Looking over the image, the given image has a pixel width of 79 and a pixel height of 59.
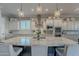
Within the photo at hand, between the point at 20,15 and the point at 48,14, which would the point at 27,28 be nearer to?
the point at 20,15

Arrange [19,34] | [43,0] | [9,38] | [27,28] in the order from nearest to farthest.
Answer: [43,0] < [27,28] < [19,34] < [9,38]

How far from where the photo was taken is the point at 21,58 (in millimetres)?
1015

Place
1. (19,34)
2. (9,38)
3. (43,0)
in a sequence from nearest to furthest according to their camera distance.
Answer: (43,0)
(19,34)
(9,38)

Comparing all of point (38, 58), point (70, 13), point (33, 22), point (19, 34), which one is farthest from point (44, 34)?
point (38, 58)

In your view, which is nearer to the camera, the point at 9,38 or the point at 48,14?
the point at 48,14

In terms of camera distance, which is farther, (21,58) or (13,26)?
(13,26)

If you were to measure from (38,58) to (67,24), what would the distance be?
274 centimetres

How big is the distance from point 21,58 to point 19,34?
246 centimetres

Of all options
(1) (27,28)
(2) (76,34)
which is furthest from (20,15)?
(2) (76,34)

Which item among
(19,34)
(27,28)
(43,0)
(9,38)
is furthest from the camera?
(9,38)

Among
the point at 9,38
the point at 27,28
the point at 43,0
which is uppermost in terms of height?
the point at 43,0

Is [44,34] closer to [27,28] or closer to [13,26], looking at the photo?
[27,28]

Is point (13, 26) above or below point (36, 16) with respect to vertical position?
below

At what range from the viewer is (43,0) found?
95 cm
